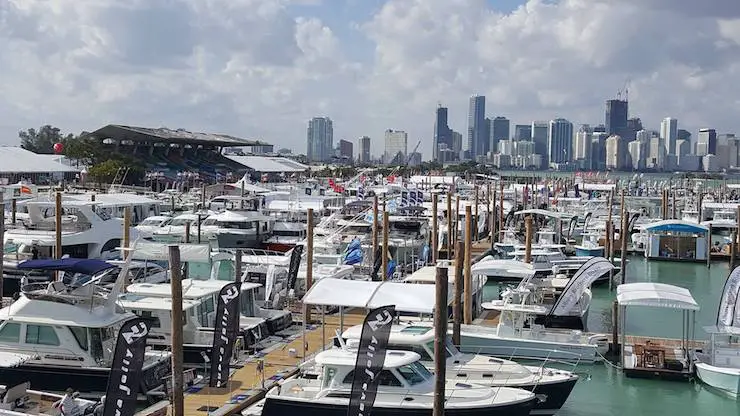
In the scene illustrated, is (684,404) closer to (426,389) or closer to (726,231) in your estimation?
(426,389)

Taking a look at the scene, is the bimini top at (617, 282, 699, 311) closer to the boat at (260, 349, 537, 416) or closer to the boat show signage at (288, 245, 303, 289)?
the boat at (260, 349, 537, 416)

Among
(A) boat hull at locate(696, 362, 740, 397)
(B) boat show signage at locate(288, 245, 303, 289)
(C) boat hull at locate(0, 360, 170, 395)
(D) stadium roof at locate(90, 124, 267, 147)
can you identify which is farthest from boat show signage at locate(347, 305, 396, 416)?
(D) stadium roof at locate(90, 124, 267, 147)

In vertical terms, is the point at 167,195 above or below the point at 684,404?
above

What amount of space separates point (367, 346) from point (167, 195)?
66.3 meters

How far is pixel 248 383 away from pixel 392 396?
4451mm

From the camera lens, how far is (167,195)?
80188 mm

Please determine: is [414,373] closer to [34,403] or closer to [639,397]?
[34,403]

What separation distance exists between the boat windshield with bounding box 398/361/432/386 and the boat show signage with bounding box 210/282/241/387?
14.8 feet

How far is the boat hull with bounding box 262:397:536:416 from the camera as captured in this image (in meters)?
18.2

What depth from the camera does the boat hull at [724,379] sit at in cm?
2377

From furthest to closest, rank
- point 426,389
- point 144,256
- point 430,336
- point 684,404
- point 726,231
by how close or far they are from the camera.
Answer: point 726,231 → point 144,256 → point 684,404 → point 430,336 → point 426,389

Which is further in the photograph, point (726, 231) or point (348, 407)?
point (726, 231)

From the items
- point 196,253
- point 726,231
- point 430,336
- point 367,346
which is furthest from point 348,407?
point 726,231

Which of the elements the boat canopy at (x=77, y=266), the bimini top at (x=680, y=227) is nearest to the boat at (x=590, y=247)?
the bimini top at (x=680, y=227)
